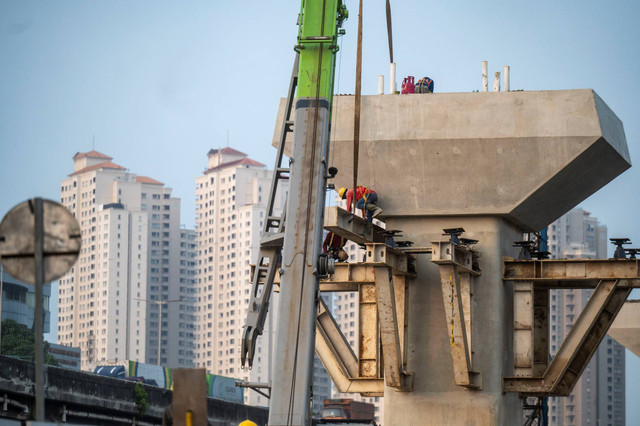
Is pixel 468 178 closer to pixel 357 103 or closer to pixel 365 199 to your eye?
pixel 365 199

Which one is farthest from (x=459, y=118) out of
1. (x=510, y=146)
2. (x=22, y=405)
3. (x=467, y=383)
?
(x=22, y=405)

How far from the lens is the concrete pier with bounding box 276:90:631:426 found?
92.4ft

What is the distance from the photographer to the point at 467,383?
27.6 m

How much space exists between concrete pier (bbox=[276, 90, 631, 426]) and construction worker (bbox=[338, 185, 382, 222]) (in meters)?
0.55

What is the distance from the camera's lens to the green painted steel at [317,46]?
79.8 ft

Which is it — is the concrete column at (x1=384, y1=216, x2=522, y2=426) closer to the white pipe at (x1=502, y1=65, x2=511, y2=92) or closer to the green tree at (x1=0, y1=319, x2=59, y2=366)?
the white pipe at (x1=502, y1=65, x2=511, y2=92)

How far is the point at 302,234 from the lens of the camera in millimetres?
22391

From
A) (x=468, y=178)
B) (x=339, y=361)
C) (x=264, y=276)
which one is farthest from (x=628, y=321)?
(x=264, y=276)

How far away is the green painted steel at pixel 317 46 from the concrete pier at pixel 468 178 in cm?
419

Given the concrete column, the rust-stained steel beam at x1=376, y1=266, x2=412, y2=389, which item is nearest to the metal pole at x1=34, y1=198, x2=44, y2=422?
the rust-stained steel beam at x1=376, y1=266, x2=412, y2=389

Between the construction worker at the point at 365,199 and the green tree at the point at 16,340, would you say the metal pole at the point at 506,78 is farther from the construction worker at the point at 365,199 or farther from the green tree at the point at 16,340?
the green tree at the point at 16,340

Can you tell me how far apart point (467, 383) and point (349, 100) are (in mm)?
7439

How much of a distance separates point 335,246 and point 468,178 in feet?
12.0

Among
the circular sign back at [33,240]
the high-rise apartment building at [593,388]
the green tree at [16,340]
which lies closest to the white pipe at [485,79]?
the circular sign back at [33,240]
